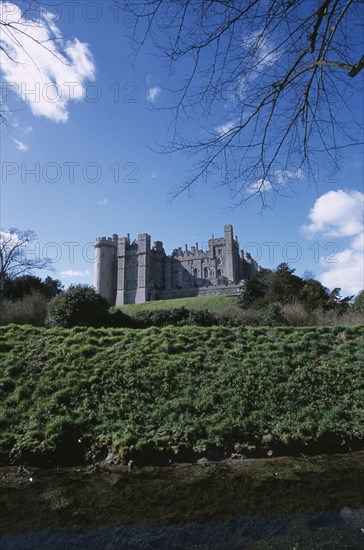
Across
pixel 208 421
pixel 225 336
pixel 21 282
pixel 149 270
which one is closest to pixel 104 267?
pixel 149 270

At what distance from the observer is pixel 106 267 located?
66.5 metres

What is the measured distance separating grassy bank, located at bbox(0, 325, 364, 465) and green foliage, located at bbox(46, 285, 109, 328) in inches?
182

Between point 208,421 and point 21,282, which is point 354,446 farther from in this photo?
point 21,282

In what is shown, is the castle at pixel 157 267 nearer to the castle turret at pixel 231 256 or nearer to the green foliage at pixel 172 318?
the castle turret at pixel 231 256

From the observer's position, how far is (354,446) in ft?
21.0

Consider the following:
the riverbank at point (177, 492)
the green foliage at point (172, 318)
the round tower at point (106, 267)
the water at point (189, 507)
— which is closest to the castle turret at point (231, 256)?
the round tower at point (106, 267)

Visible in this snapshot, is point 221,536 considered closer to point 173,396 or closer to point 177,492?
point 177,492

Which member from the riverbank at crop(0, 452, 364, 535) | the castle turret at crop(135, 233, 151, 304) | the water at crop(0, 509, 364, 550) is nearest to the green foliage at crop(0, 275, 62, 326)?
the riverbank at crop(0, 452, 364, 535)

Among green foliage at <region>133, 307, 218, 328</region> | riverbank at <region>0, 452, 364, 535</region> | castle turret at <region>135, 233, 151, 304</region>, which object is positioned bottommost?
riverbank at <region>0, 452, 364, 535</region>

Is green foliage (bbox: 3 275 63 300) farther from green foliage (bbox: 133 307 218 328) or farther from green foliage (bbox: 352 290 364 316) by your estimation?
green foliage (bbox: 352 290 364 316)

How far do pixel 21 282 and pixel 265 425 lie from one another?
25.3 metres

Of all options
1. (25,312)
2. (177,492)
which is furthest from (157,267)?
(177,492)

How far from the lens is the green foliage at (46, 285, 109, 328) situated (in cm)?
1642

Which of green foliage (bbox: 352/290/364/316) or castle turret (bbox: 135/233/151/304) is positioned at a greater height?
castle turret (bbox: 135/233/151/304)
